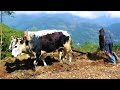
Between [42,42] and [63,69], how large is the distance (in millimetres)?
1462

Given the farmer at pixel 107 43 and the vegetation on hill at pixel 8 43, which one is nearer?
the farmer at pixel 107 43

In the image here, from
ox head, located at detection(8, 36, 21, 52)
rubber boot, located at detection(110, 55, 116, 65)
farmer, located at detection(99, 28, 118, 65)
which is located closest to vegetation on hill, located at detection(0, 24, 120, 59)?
ox head, located at detection(8, 36, 21, 52)

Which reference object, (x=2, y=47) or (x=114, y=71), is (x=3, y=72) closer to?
(x=2, y=47)

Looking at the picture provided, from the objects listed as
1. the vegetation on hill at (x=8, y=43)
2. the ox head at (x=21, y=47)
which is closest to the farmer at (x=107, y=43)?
the vegetation on hill at (x=8, y=43)

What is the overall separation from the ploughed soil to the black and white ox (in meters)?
0.52

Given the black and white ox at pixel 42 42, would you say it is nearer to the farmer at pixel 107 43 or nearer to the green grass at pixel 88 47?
the farmer at pixel 107 43

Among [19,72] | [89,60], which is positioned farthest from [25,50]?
[89,60]

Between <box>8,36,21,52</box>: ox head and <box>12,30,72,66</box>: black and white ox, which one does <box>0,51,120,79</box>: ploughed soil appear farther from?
<box>8,36,21,52</box>: ox head

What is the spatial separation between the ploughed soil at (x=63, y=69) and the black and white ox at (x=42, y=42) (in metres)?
0.52

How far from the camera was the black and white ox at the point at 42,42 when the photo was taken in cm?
1528

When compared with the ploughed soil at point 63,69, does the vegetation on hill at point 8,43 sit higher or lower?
higher

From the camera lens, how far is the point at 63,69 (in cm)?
1484

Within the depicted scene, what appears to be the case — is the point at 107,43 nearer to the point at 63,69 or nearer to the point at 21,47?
the point at 63,69

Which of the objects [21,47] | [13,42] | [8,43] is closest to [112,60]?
[21,47]
